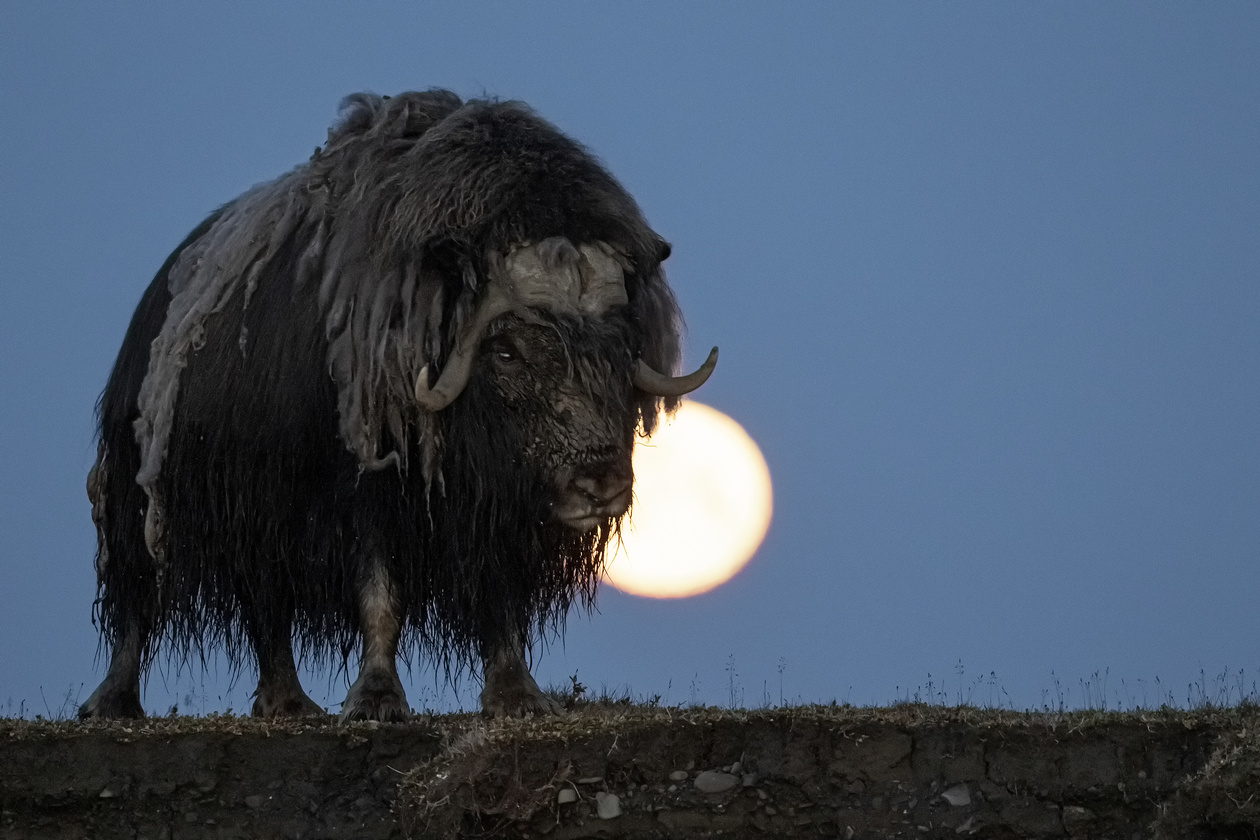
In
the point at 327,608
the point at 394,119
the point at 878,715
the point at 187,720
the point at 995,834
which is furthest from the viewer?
the point at 394,119

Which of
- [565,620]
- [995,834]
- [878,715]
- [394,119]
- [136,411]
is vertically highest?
[394,119]

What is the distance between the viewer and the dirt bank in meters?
5.65

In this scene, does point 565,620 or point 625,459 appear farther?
point 565,620

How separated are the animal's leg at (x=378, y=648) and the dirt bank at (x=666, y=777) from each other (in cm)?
65

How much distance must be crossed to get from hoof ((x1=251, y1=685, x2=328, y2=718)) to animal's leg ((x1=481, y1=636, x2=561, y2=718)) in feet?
3.36

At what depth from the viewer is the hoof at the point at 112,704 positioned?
8227mm

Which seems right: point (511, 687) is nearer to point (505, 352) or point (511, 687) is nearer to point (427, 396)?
point (427, 396)

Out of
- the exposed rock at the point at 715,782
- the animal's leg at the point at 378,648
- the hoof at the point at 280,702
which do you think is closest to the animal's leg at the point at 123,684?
the hoof at the point at 280,702

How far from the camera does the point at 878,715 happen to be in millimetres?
6137

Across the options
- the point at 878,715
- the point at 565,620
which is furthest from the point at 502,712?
the point at 878,715

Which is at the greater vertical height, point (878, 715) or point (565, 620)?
point (565, 620)

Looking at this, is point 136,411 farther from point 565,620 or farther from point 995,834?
point 995,834

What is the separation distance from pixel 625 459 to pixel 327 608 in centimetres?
139

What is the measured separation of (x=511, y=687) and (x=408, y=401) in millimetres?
1166
